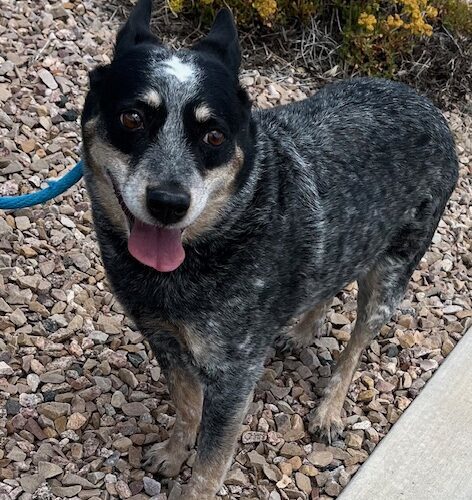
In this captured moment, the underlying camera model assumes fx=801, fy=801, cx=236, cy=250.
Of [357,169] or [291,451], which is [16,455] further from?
[357,169]

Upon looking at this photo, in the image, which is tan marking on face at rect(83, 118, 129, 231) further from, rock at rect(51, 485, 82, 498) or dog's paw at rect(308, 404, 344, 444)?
dog's paw at rect(308, 404, 344, 444)

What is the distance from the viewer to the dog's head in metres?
2.71

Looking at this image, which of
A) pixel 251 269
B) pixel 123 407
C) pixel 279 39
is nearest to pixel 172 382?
pixel 123 407

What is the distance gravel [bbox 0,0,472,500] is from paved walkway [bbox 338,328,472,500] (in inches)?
5.4

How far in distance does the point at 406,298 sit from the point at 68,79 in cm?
260

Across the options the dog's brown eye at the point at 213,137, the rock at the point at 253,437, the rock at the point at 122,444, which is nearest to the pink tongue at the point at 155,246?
the dog's brown eye at the point at 213,137

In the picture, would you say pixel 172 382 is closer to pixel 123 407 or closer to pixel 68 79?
pixel 123 407

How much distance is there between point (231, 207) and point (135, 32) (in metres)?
0.79

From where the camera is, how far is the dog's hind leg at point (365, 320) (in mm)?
3998

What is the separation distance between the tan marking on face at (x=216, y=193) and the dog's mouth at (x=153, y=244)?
144 millimetres

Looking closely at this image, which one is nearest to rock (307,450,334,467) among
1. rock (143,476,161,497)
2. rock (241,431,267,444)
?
rock (241,431,267,444)

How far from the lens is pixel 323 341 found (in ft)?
14.9

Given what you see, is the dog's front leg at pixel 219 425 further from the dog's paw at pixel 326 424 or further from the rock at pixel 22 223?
the rock at pixel 22 223

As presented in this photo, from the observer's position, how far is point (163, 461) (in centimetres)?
368
